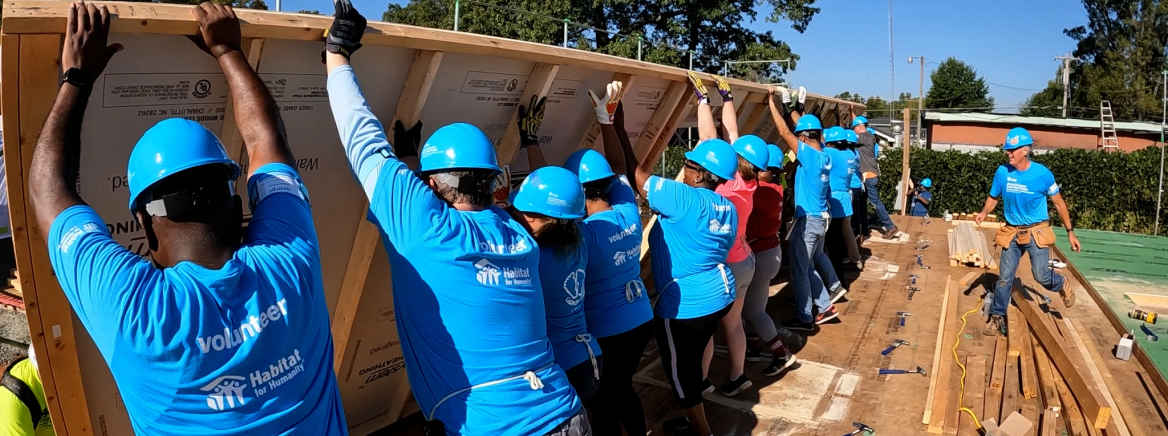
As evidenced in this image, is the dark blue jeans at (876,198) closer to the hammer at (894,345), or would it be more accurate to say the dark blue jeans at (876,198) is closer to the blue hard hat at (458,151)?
the hammer at (894,345)

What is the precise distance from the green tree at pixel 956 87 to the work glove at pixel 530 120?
2706 inches

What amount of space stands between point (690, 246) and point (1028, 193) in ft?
15.7

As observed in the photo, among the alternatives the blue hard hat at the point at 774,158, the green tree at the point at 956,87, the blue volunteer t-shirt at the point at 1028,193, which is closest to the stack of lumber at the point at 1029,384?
the blue volunteer t-shirt at the point at 1028,193

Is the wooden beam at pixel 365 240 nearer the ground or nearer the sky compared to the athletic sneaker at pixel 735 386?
nearer the sky

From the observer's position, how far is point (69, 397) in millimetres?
2525

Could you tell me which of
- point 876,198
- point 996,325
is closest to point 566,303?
point 996,325

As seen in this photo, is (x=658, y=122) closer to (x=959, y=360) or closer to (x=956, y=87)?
(x=959, y=360)

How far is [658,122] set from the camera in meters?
5.79

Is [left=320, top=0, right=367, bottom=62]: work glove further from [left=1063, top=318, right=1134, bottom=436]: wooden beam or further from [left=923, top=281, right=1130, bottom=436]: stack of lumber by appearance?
[left=1063, top=318, right=1134, bottom=436]: wooden beam

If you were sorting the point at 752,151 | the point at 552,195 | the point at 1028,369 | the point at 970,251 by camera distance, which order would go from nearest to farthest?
1. the point at 552,195
2. the point at 752,151
3. the point at 1028,369
4. the point at 970,251

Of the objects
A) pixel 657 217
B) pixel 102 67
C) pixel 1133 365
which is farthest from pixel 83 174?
pixel 1133 365

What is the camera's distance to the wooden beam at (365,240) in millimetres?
3230

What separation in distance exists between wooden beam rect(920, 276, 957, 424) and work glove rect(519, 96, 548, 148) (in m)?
3.34

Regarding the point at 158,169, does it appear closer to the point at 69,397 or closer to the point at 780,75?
the point at 69,397
